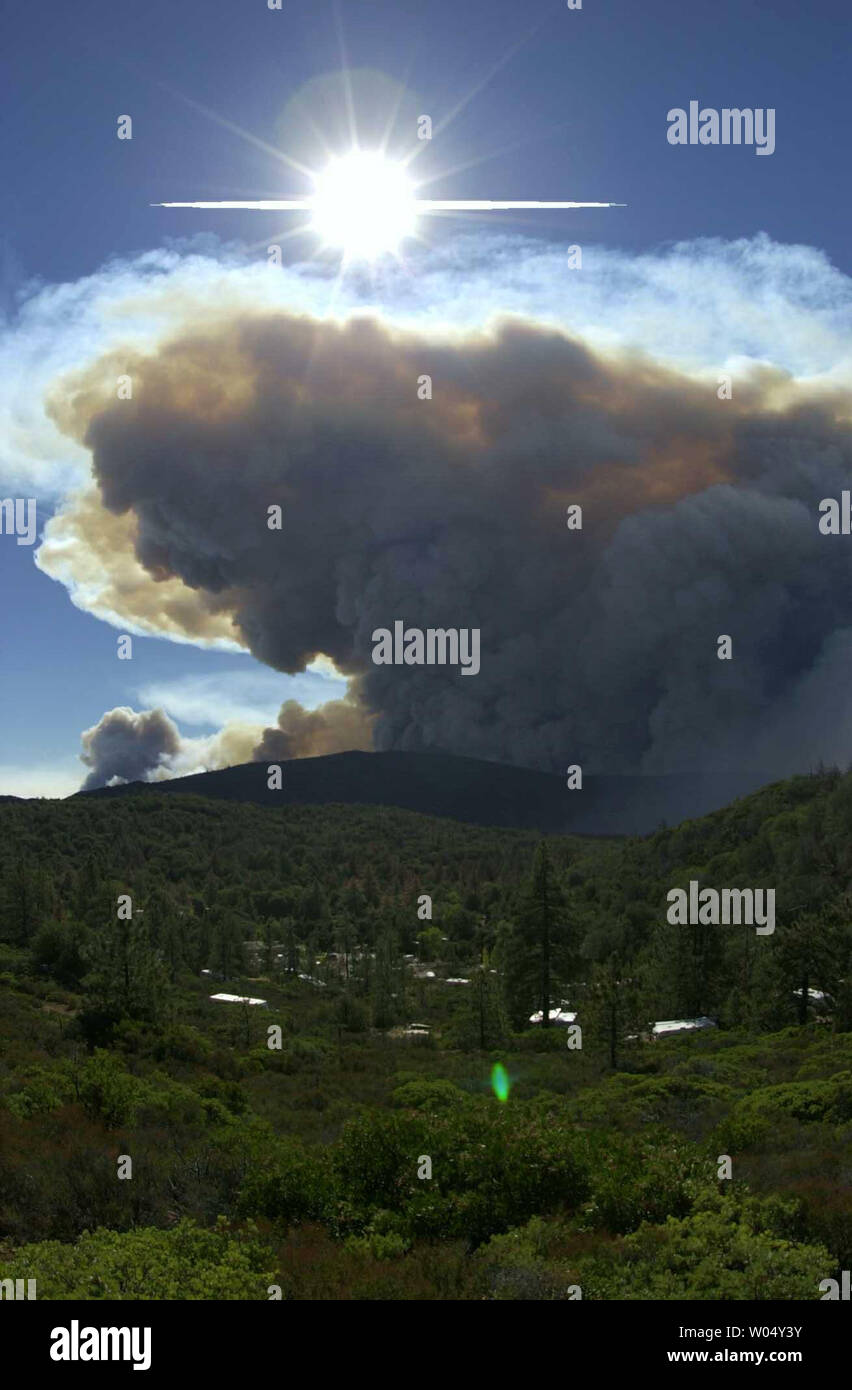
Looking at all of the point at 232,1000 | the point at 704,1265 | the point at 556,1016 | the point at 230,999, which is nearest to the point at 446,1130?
the point at 704,1265

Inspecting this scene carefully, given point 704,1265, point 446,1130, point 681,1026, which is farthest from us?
point 681,1026

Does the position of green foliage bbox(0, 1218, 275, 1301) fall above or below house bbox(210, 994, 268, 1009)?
above

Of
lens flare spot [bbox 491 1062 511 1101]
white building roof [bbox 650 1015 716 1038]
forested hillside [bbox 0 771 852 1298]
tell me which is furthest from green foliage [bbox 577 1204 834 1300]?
white building roof [bbox 650 1015 716 1038]

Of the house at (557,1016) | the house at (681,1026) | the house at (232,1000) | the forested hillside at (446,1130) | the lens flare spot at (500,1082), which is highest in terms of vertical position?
the forested hillside at (446,1130)

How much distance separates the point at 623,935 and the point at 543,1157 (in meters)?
93.9

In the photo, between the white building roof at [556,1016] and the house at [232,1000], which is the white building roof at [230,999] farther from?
the white building roof at [556,1016]

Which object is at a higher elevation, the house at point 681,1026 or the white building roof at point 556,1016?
the house at point 681,1026

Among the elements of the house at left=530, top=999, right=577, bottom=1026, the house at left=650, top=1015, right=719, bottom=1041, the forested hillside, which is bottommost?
the house at left=530, top=999, right=577, bottom=1026

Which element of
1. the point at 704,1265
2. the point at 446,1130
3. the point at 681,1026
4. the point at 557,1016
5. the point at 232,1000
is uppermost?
the point at 446,1130

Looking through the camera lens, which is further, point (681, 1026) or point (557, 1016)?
point (557, 1016)

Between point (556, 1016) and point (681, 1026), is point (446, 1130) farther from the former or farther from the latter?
point (556, 1016)

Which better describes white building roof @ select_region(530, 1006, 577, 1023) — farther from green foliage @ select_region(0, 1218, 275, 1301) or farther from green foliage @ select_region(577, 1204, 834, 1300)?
green foliage @ select_region(0, 1218, 275, 1301)

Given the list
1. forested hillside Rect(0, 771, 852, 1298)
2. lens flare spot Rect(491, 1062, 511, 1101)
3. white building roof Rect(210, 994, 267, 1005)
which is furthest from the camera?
white building roof Rect(210, 994, 267, 1005)

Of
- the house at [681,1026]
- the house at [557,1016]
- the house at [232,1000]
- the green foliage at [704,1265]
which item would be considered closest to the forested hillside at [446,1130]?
the green foliage at [704,1265]
